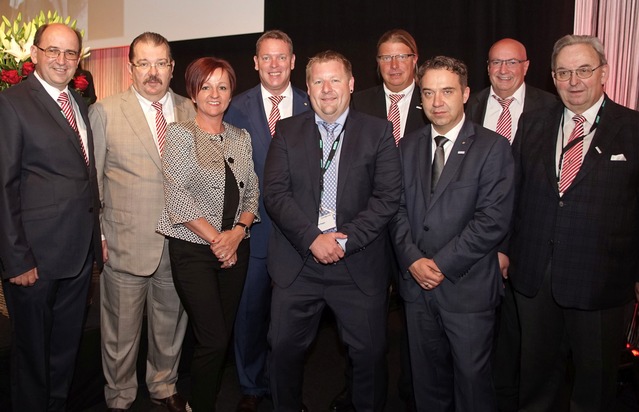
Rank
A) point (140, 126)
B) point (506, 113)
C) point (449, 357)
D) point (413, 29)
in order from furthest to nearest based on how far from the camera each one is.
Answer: point (413, 29) → point (506, 113) → point (140, 126) → point (449, 357)

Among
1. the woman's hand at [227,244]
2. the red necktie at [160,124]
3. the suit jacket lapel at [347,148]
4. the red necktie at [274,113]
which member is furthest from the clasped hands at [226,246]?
the red necktie at [274,113]

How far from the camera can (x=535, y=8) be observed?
4.50 meters

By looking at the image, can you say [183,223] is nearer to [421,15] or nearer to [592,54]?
[592,54]

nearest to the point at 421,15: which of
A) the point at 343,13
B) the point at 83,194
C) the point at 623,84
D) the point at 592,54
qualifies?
the point at 343,13

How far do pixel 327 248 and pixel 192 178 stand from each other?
2.60ft

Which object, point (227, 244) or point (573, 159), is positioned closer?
point (573, 159)

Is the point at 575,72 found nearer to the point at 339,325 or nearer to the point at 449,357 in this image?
the point at 449,357

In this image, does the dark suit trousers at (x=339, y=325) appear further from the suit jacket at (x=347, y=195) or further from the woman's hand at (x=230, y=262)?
the woman's hand at (x=230, y=262)

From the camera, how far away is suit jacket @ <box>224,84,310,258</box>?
3.23 meters

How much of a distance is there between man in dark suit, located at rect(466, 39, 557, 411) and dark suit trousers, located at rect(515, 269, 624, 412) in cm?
46

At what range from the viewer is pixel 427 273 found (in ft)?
8.48

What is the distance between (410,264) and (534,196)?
756 mm

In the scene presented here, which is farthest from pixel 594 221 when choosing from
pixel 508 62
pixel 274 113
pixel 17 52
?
pixel 17 52

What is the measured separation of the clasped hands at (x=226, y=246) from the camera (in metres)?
2.70
